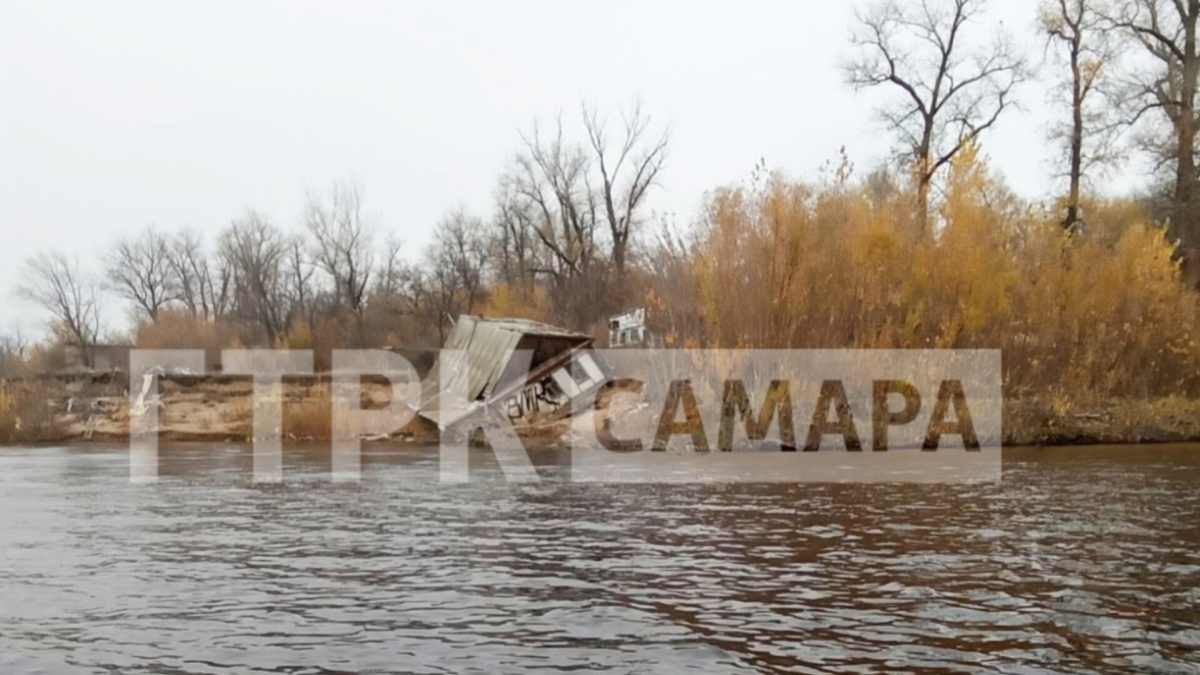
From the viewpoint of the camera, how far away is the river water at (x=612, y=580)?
664 cm

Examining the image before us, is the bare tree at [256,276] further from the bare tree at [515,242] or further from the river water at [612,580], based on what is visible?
the river water at [612,580]

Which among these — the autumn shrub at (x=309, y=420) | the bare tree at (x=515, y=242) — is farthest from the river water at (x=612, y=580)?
the bare tree at (x=515, y=242)

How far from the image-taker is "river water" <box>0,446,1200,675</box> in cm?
664

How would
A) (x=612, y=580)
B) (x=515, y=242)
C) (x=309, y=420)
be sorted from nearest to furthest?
(x=612, y=580) < (x=309, y=420) < (x=515, y=242)

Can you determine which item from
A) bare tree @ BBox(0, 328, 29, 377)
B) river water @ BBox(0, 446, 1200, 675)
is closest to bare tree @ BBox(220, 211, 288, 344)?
bare tree @ BBox(0, 328, 29, 377)

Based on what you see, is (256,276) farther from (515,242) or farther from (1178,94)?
(1178,94)

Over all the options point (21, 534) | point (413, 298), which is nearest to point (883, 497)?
point (21, 534)

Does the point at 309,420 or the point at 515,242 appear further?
the point at 515,242

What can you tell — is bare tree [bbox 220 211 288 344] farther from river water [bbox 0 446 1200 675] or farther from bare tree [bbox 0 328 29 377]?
river water [bbox 0 446 1200 675]

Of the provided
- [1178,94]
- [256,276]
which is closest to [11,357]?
[256,276]

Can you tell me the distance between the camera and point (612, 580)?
8.94m

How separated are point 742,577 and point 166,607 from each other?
488cm

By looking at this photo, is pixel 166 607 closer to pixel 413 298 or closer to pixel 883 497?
pixel 883 497

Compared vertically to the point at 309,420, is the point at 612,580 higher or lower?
lower
